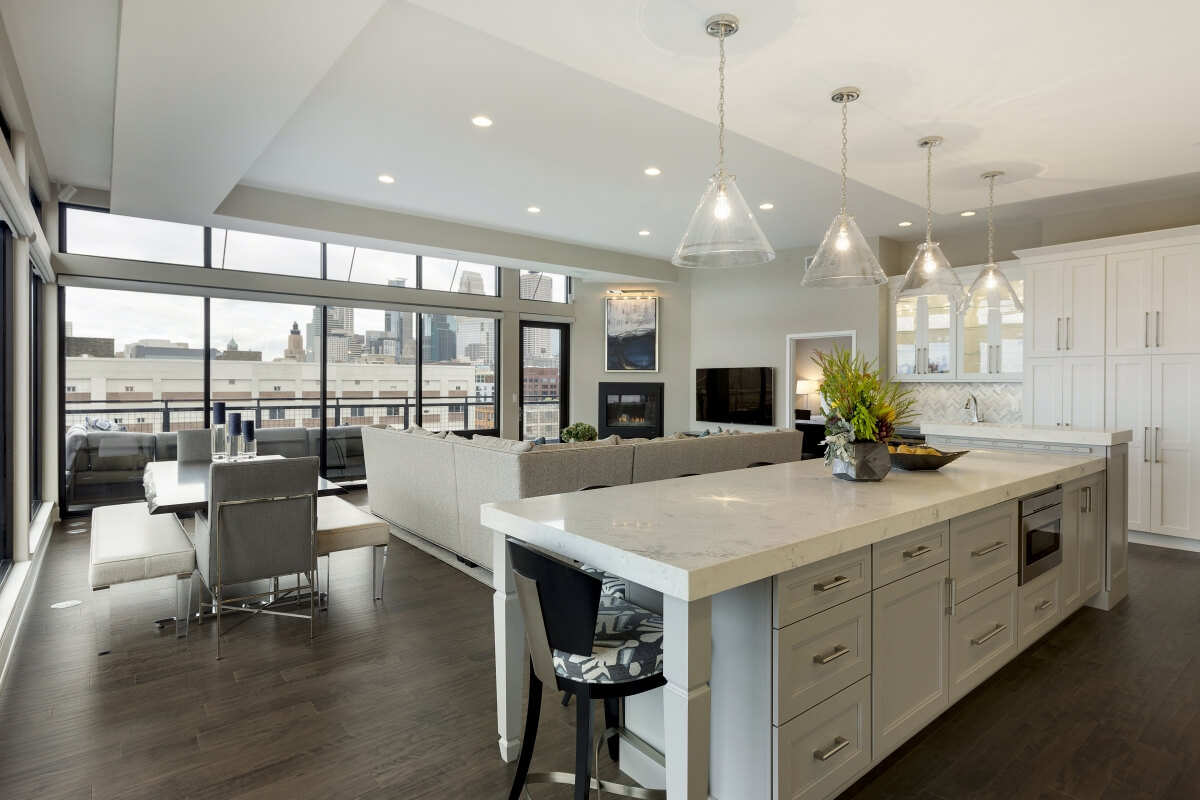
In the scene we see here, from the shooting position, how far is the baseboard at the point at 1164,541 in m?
4.90

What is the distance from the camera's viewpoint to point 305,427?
713 centimetres

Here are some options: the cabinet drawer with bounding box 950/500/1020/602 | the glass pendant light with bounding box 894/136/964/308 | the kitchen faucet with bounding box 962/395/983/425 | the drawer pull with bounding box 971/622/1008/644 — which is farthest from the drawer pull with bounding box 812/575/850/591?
the kitchen faucet with bounding box 962/395/983/425

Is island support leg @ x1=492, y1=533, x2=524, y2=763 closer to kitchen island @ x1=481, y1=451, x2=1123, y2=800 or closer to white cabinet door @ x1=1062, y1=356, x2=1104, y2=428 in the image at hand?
kitchen island @ x1=481, y1=451, x2=1123, y2=800

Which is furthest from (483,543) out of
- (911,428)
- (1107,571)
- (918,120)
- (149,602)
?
(911,428)

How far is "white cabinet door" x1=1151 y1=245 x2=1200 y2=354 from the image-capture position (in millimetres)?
4781

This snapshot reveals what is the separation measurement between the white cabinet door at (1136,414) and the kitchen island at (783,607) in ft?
12.1

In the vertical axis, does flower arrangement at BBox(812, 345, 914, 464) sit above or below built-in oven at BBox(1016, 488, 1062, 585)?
above

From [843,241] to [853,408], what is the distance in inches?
34.2

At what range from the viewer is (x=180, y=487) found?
3451 mm

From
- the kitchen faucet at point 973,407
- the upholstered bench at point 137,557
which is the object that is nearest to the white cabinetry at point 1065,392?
the kitchen faucet at point 973,407

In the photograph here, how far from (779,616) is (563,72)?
310cm

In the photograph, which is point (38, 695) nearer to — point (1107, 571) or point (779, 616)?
point (779, 616)

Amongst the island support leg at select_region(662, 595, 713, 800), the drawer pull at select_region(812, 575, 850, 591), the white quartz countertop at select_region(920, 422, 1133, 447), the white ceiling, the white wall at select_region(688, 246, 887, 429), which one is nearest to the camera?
the island support leg at select_region(662, 595, 713, 800)

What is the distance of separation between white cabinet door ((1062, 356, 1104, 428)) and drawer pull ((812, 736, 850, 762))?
5.05 metres
